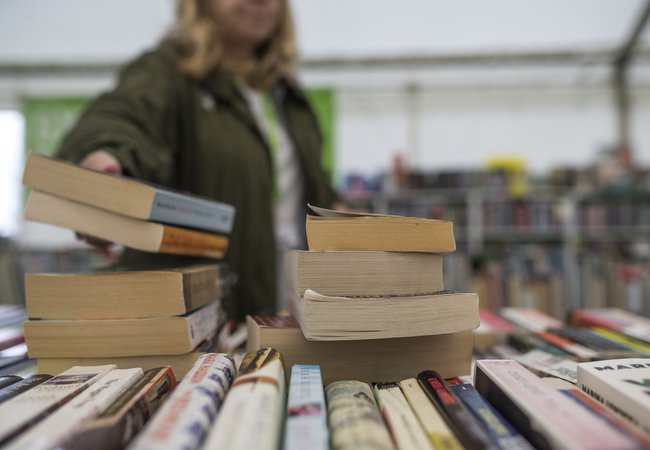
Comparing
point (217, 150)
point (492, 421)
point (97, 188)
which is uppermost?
point (217, 150)

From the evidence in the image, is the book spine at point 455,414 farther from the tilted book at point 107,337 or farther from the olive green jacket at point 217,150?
the olive green jacket at point 217,150

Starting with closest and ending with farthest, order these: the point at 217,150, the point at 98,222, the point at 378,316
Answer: the point at 378,316, the point at 98,222, the point at 217,150

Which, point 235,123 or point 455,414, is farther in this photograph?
point 235,123

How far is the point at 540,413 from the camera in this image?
1.01ft

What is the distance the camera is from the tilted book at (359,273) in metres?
0.43

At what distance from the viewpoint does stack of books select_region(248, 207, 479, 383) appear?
40 cm

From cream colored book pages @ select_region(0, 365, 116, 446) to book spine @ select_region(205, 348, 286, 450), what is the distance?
139mm

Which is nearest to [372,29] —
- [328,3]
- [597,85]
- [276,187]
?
[328,3]

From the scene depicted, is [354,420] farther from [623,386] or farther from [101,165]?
[101,165]

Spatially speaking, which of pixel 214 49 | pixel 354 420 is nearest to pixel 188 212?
pixel 354 420

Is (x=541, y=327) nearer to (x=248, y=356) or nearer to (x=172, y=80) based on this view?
(x=248, y=356)

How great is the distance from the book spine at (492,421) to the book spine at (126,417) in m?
0.27

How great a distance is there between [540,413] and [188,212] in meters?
0.46

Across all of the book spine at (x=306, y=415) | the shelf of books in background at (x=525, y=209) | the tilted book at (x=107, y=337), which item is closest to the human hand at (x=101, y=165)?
the tilted book at (x=107, y=337)
